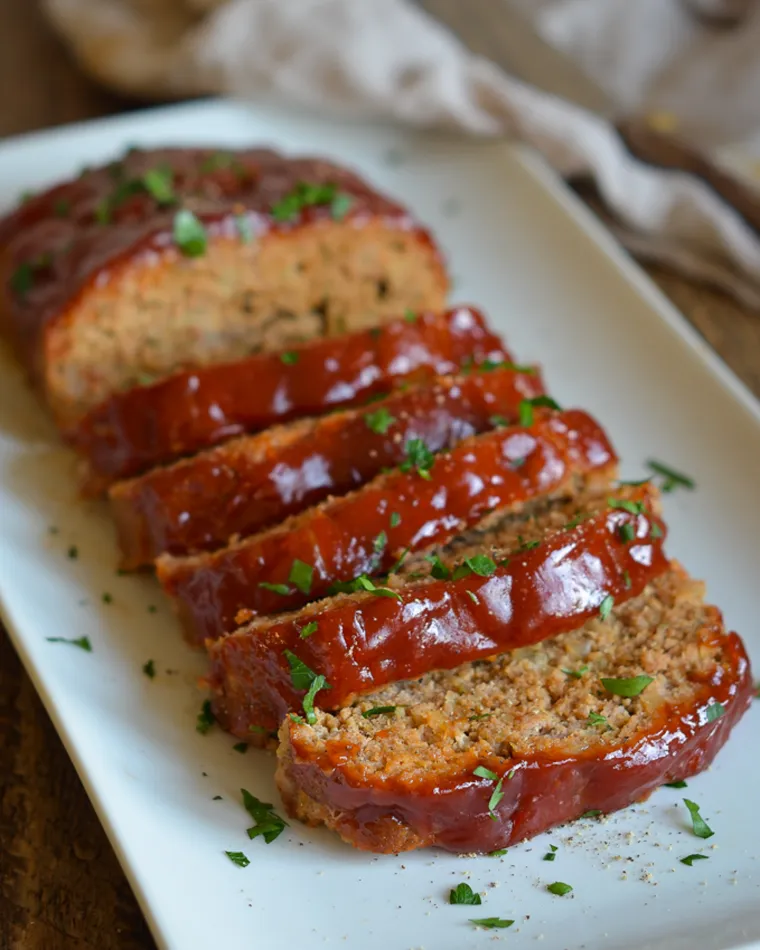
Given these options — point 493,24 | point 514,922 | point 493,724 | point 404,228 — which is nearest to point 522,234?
point 404,228

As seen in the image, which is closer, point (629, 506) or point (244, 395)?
point (629, 506)

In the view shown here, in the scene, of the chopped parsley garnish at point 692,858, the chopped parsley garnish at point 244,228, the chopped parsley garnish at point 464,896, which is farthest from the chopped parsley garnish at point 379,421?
the chopped parsley garnish at point 692,858

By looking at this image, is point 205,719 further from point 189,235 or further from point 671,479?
point 671,479

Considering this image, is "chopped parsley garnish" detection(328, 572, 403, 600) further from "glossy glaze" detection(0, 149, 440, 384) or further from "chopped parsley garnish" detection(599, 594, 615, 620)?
"glossy glaze" detection(0, 149, 440, 384)

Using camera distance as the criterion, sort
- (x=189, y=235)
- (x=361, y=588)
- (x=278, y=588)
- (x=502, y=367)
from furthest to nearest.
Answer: (x=189, y=235) → (x=502, y=367) → (x=278, y=588) → (x=361, y=588)

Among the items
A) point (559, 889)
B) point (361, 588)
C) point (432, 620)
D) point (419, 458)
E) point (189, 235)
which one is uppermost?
point (189, 235)

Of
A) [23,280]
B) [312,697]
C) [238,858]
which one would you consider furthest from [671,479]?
[23,280]

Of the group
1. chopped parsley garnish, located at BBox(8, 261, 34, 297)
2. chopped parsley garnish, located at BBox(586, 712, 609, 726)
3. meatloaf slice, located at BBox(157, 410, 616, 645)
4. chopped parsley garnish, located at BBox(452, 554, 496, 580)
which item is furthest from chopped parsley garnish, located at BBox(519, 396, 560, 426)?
chopped parsley garnish, located at BBox(8, 261, 34, 297)
